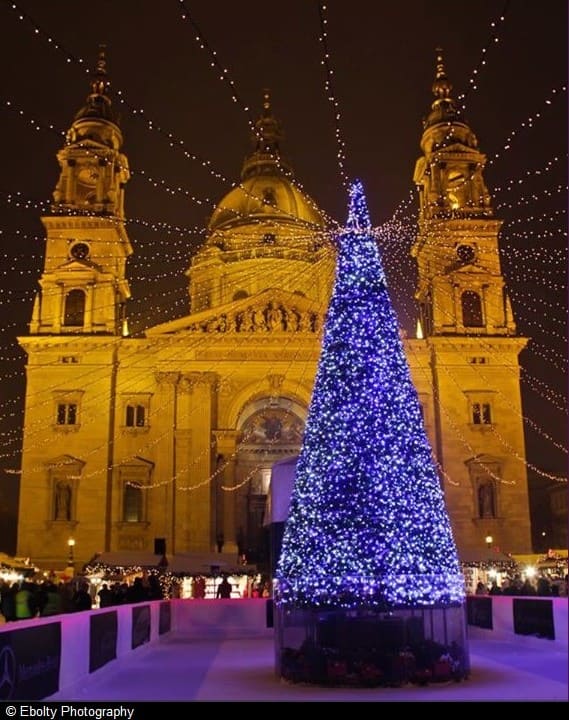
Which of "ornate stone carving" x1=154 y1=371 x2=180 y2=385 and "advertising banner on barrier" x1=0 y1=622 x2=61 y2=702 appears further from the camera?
"ornate stone carving" x1=154 y1=371 x2=180 y2=385

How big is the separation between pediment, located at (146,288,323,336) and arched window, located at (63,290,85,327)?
3769 mm

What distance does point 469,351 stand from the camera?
49781 mm

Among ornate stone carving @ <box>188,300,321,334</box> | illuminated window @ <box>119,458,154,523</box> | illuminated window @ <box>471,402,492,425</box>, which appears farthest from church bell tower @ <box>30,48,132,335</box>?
illuminated window @ <box>471,402,492,425</box>

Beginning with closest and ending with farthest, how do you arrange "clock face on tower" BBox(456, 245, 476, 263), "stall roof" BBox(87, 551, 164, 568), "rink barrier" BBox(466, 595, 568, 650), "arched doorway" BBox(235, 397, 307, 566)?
"rink barrier" BBox(466, 595, 568, 650)
"stall roof" BBox(87, 551, 164, 568)
"clock face on tower" BBox(456, 245, 476, 263)
"arched doorway" BBox(235, 397, 307, 566)

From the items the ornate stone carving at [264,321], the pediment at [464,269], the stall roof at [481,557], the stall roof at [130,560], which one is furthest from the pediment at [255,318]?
the stall roof at [481,557]

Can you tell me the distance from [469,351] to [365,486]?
122 feet

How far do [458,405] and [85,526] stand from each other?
20.7 meters

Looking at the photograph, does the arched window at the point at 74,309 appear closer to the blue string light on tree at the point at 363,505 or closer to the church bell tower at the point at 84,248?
the church bell tower at the point at 84,248

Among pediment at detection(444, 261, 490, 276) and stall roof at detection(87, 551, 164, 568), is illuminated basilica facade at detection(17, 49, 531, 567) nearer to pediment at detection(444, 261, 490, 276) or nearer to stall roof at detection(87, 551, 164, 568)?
pediment at detection(444, 261, 490, 276)

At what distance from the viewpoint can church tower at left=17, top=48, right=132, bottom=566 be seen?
47.1 m

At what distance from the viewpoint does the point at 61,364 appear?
159 feet

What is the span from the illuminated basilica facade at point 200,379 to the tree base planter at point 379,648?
33352 millimetres

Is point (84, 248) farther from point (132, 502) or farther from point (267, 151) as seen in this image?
point (267, 151)
